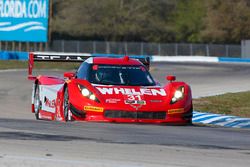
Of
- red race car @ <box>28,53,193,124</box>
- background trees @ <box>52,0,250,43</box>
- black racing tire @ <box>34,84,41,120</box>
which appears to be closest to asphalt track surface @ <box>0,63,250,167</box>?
red race car @ <box>28,53,193,124</box>

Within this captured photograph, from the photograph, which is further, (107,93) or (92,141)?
(107,93)

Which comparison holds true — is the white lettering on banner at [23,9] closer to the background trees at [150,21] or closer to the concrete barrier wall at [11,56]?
the concrete barrier wall at [11,56]

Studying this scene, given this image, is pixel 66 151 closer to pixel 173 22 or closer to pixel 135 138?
pixel 135 138

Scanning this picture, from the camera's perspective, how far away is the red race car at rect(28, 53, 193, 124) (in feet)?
46.1

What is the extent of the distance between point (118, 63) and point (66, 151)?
24.2 feet

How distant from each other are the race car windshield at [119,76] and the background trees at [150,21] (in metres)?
55.5

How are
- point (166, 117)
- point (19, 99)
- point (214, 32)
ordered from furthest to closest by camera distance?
point (214, 32) < point (19, 99) < point (166, 117)

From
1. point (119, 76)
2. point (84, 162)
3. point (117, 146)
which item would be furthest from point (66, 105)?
point (84, 162)

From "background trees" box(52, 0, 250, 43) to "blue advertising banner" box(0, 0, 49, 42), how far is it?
55.6 feet

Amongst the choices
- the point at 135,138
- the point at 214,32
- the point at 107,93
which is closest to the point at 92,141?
the point at 135,138

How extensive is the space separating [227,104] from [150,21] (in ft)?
183

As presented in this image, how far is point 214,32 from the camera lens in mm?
71125

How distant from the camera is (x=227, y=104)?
22.1 metres

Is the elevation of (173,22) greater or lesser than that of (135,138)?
greater
